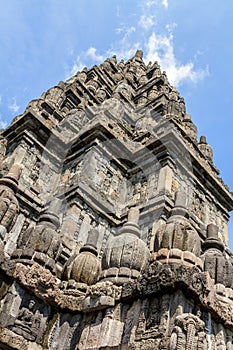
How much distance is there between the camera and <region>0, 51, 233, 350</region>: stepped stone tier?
4691 millimetres

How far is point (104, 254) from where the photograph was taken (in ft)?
19.2

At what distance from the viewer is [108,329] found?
190 inches

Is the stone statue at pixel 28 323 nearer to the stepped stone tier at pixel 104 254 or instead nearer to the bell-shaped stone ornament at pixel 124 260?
the stepped stone tier at pixel 104 254

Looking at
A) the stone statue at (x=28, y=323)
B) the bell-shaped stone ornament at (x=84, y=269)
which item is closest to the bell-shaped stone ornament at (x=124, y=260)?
the bell-shaped stone ornament at (x=84, y=269)

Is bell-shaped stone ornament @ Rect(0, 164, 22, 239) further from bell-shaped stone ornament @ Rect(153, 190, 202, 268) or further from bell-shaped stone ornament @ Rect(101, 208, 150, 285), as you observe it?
bell-shaped stone ornament @ Rect(153, 190, 202, 268)

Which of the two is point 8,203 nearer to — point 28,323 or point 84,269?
point 84,269

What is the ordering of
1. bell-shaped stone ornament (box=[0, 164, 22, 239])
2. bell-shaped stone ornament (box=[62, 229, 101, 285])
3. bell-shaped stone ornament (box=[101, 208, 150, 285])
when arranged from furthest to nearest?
bell-shaped stone ornament (box=[0, 164, 22, 239]), bell-shaped stone ornament (box=[62, 229, 101, 285]), bell-shaped stone ornament (box=[101, 208, 150, 285])

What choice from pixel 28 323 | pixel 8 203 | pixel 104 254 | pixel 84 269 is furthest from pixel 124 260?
pixel 8 203

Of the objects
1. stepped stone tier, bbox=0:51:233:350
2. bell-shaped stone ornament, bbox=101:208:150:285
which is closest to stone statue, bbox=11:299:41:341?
stepped stone tier, bbox=0:51:233:350

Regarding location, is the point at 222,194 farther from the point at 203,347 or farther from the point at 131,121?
the point at 203,347

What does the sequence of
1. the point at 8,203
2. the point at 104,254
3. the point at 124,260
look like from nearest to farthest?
the point at 124,260, the point at 104,254, the point at 8,203

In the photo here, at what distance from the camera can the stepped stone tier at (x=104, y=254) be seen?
469 cm

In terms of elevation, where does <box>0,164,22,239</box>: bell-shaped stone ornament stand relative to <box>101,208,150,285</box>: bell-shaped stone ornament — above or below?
above

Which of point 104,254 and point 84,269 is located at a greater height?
point 104,254
